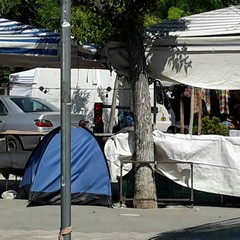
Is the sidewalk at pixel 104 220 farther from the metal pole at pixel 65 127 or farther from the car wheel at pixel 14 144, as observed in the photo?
the car wheel at pixel 14 144

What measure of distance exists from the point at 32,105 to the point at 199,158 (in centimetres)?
927

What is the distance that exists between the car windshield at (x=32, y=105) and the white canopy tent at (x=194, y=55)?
326 inches

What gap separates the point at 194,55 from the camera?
1103cm

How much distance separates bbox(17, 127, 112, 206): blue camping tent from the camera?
36.0 feet

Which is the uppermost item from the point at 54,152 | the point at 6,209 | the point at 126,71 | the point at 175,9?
the point at 175,9

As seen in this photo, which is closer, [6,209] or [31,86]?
[6,209]

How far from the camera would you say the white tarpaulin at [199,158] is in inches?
423

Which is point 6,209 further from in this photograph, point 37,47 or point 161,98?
point 161,98

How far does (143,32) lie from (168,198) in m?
2.60

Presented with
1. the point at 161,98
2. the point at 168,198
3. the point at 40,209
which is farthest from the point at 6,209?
the point at 161,98

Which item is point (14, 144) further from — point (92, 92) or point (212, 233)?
point (212, 233)

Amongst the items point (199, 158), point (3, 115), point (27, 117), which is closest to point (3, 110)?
point (3, 115)

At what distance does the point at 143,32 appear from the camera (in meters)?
11.1

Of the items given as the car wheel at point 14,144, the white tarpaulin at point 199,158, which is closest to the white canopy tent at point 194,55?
the white tarpaulin at point 199,158
